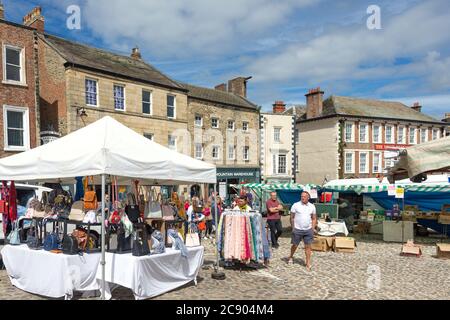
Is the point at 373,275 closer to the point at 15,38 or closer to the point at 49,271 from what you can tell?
the point at 49,271

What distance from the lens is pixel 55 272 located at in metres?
5.52

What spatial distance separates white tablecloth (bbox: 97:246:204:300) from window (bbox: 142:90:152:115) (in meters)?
17.8

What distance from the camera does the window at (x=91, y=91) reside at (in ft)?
65.5

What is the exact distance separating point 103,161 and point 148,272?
189cm

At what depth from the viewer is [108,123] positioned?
19.7 ft

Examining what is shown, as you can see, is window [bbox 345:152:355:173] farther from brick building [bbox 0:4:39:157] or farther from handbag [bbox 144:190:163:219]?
handbag [bbox 144:190:163:219]

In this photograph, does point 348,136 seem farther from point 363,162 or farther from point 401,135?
point 401,135

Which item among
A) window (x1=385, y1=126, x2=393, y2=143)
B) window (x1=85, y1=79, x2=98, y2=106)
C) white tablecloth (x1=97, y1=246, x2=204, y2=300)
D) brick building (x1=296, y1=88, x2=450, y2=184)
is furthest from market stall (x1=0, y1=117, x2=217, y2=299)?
window (x1=385, y1=126, x2=393, y2=143)

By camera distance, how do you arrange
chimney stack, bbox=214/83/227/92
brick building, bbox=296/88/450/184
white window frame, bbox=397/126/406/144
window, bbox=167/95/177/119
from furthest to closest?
white window frame, bbox=397/126/406/144 → chimney stack, bbox=214/83/227/92 → brick building, bbox=296/88/450/184 → window, bbox=167/95/177/119

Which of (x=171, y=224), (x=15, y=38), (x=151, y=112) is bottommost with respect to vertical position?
(x=171, y=224)

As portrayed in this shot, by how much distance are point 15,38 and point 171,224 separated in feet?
50.5

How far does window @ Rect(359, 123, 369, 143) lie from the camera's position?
34094 mm

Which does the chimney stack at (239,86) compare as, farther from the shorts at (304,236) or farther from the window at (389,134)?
the shorts at (304,236)
